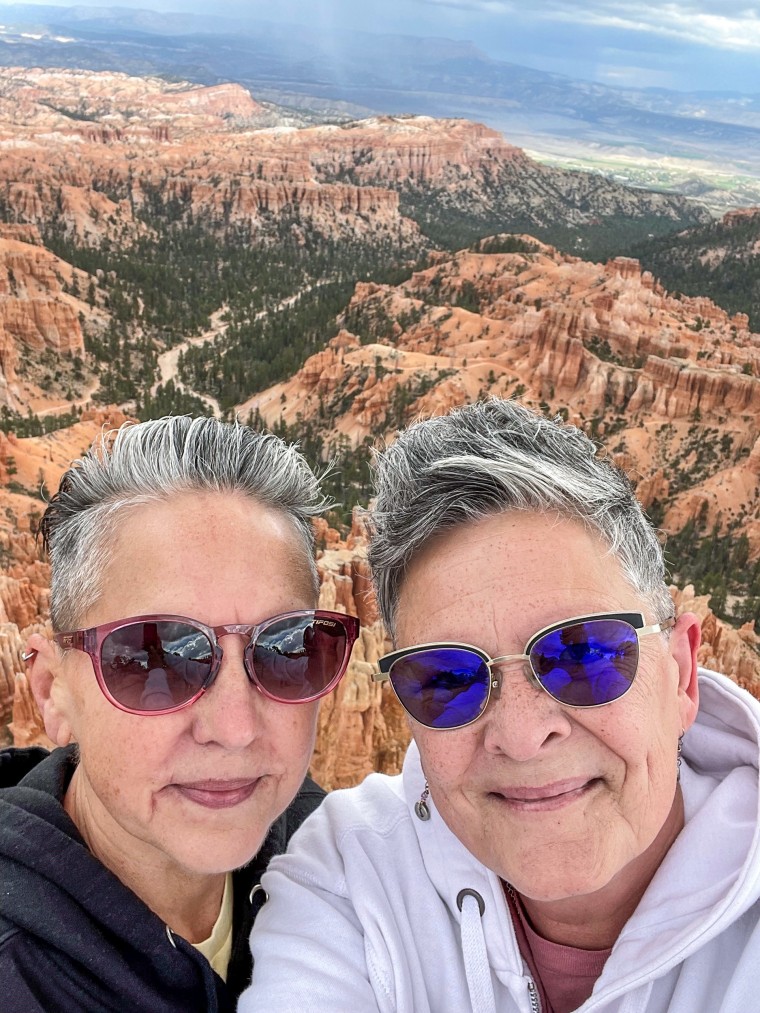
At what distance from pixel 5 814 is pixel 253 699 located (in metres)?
0.84

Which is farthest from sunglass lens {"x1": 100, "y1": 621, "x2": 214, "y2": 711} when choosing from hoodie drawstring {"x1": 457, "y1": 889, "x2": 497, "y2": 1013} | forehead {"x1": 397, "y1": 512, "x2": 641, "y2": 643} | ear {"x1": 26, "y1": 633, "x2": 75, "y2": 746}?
hoodie drawstring {"x1": 457, "y1": 889, "x2": 497, "y2": 1013}

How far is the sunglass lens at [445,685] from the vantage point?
1.96 metres

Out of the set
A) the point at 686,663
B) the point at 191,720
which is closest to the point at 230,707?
the point at 191,720

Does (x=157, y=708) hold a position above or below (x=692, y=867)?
above

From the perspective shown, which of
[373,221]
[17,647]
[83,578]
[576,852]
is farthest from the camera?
[373,221]

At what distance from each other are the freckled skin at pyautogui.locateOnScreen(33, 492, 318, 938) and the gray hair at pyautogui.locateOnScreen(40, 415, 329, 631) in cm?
6

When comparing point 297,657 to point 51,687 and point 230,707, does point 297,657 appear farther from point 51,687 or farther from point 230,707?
point 51,687

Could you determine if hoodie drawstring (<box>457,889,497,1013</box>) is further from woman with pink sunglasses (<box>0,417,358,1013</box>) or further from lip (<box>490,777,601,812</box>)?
woman with pink sunglasses (<box>0,417,358,1013</box>)

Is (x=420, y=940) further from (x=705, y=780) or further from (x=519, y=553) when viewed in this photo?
(x=519, y=553)

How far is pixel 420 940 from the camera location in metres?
2.17

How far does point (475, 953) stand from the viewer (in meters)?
2.08

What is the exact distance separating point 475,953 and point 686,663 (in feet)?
3.65

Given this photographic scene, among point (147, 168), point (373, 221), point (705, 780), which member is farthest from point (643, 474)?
point (147, 168)

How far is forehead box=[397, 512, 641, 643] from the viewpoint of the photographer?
196 cm
